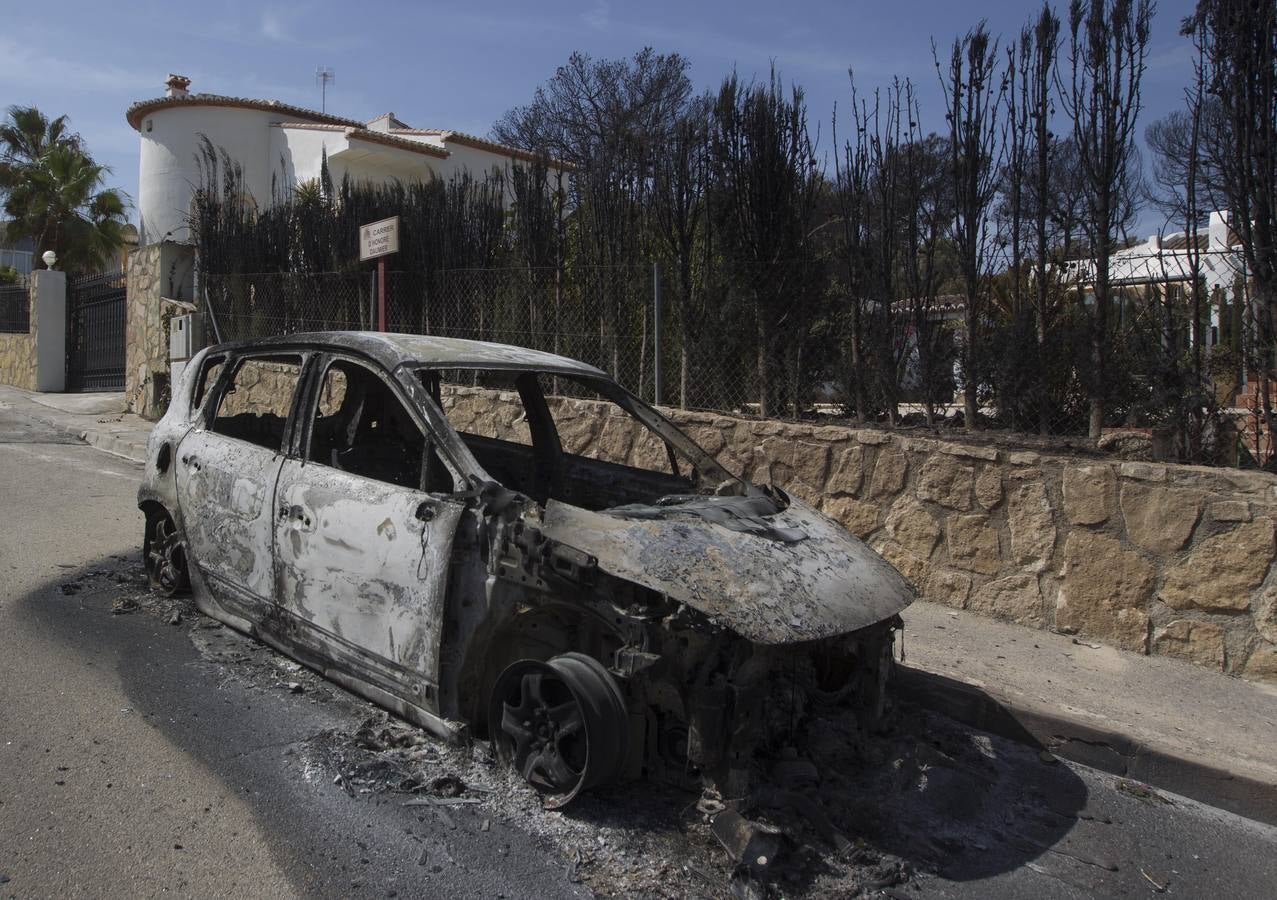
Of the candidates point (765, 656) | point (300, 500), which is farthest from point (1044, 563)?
point (300, 500)

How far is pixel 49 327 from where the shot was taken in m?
19.0

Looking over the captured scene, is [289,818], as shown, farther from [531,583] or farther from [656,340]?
[656,340]

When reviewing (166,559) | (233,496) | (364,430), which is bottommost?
(166,559)

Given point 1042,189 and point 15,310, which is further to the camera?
point 15,310

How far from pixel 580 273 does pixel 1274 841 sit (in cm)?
710

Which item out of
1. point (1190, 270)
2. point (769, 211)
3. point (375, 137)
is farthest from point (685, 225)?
point (375, 137)

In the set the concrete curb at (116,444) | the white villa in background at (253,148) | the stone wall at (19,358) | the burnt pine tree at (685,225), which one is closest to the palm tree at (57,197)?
the white villa in background at (253,148)

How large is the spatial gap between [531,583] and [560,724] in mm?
509

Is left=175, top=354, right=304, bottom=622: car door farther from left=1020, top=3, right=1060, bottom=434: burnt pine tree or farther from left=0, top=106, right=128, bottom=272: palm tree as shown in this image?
left=0, top=106, right=128, bottom=272: palm tree

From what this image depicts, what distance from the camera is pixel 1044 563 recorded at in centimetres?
578

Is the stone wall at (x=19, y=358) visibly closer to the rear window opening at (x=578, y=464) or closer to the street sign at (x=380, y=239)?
the street sign at (x=380, y=239)

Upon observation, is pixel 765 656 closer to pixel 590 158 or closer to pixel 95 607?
pixel 95 607

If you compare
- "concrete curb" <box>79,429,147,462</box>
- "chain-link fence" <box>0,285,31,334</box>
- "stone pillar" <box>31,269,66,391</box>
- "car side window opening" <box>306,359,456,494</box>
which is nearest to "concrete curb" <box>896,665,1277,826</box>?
"car side window opening" <box>306,359,456,494</box>

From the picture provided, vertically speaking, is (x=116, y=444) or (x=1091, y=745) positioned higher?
(x=116, y=444)
